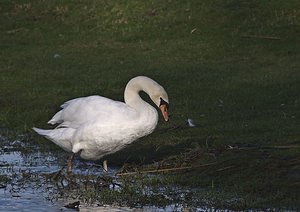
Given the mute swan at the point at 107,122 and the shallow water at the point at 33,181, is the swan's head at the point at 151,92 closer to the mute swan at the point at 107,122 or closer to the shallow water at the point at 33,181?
the mute swan at the point at 107,122

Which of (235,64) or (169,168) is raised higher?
(235,64)

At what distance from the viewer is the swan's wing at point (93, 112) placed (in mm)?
10648

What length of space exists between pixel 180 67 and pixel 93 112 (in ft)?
25.0

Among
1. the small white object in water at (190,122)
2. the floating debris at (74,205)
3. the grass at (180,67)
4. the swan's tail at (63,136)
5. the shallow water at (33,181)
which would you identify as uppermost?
the grass at (180,67)

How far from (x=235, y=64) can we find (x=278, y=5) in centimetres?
473

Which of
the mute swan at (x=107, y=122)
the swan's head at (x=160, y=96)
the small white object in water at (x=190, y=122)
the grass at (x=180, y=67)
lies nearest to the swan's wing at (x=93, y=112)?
the mute swan at (x=107, y=122)

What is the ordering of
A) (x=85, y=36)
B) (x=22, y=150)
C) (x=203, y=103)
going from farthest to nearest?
(x=85, y=36) < (x=203, y=103) < (x=22, y=150)

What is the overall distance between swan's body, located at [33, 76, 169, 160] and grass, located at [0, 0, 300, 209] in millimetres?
682

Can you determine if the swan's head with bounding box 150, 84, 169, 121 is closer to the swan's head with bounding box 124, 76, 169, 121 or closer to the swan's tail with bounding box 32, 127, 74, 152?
the swan's head with bounding box 124, 76, 169, 121

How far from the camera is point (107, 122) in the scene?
417 inches

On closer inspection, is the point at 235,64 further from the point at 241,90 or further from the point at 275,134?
the point at 275,134

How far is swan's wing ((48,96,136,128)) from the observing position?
1065 cm

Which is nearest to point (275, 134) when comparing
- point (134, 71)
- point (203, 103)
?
point (203, 103)

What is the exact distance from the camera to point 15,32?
74.7 feet
